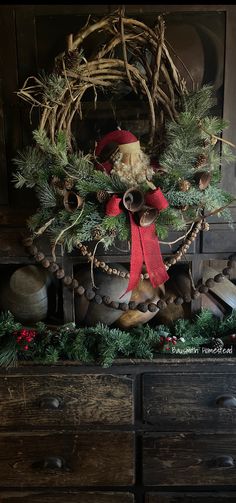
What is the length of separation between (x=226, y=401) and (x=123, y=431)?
287 millimetres

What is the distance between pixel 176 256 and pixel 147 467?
1.93 feet

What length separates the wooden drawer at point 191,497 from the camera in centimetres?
127

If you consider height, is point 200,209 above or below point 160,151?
below

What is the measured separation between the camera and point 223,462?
1240 mm

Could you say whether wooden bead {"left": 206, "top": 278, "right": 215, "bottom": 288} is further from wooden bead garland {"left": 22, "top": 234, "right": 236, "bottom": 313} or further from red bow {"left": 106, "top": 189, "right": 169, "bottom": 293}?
red bow {"left": 106, "top": 189, "right": 169, "bottom": 293}

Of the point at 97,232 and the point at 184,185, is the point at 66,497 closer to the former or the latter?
the point at 97,232

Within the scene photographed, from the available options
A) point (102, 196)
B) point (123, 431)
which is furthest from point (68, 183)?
point (123, 431)

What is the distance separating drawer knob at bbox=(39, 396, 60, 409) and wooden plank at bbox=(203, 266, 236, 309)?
52 centimetres

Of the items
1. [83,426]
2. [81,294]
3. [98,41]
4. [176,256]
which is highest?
[98,41]

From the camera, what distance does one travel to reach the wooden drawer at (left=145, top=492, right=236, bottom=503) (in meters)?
1.27

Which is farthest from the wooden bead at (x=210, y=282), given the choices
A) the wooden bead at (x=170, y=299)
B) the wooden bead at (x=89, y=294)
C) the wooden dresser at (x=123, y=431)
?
the wooden bead at (x=89, y=294)

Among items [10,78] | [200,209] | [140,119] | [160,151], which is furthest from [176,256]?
[10,78]

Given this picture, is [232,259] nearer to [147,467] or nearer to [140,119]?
[140,119]

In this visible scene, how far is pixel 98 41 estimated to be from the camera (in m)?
1.18
